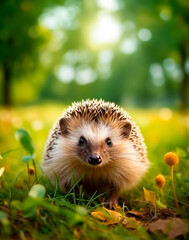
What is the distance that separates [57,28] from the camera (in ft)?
85.3

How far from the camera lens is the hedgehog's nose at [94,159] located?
9.24 ft

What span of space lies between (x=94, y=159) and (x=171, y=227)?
913 mm

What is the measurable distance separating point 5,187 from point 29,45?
15027 mm

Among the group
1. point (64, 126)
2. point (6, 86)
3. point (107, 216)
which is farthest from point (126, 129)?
point (6, 86)

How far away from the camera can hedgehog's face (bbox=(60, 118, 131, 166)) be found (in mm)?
3066

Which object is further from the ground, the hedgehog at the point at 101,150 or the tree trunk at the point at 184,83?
the tree trunk at the point at 184,83

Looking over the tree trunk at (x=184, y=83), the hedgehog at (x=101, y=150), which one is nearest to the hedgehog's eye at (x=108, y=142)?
the hedgehog at (x=101, y=150)

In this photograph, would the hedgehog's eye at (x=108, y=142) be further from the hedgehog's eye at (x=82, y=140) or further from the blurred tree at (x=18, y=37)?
the blurred tree at (x=18, y=37)

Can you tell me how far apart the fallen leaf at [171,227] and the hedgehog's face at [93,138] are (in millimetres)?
841

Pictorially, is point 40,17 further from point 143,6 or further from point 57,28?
point 57,28

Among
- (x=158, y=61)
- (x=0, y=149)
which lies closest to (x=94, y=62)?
(x=158, y=61)

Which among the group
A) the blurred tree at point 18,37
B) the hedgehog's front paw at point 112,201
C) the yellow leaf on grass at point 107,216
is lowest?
the hedgehog's front paw at point 112,201

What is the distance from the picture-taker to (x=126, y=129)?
342cm

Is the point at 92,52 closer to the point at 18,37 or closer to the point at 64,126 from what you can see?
the point at 18,37
